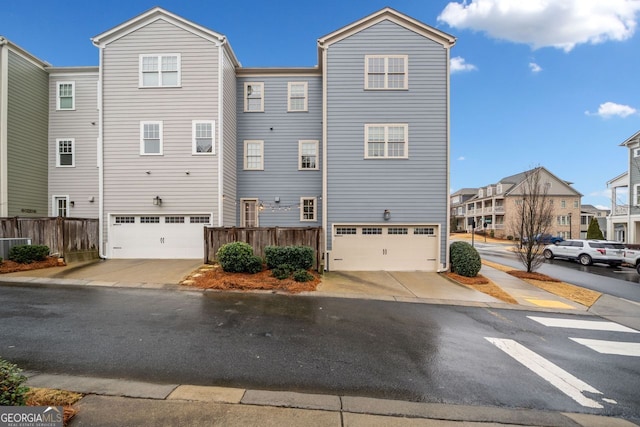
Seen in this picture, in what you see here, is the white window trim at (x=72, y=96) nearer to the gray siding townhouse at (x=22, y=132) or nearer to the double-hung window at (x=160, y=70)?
the gray siding townhouse at (x=22, y=132)

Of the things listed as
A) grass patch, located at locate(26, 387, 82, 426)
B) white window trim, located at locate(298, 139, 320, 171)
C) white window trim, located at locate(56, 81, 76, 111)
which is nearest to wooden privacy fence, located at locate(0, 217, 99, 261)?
white window trim, located at locate(56, 81, 76, 111)

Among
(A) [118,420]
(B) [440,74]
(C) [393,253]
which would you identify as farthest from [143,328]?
(B) [440,74]

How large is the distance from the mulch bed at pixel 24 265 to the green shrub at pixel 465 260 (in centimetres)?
1589

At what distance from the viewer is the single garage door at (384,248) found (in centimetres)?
1203

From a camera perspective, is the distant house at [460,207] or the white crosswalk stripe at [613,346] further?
the distant house at [460,207]

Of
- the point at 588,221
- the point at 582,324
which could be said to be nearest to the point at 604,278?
the point at 582,324

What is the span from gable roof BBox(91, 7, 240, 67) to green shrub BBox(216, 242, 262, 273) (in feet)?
31.8

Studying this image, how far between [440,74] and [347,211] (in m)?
7.39

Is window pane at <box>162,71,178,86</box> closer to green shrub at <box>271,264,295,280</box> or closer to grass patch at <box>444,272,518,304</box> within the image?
green shrub at <box>271,264,295,280</box>

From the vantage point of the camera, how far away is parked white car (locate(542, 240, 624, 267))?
54.7 ft

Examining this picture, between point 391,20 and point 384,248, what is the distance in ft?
33.3

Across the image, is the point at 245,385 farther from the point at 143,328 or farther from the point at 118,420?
the point at 143,328

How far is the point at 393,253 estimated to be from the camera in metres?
12.1

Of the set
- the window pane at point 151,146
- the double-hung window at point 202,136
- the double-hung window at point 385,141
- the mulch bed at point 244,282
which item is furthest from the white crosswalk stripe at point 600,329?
→ the window pane at point 151,146
